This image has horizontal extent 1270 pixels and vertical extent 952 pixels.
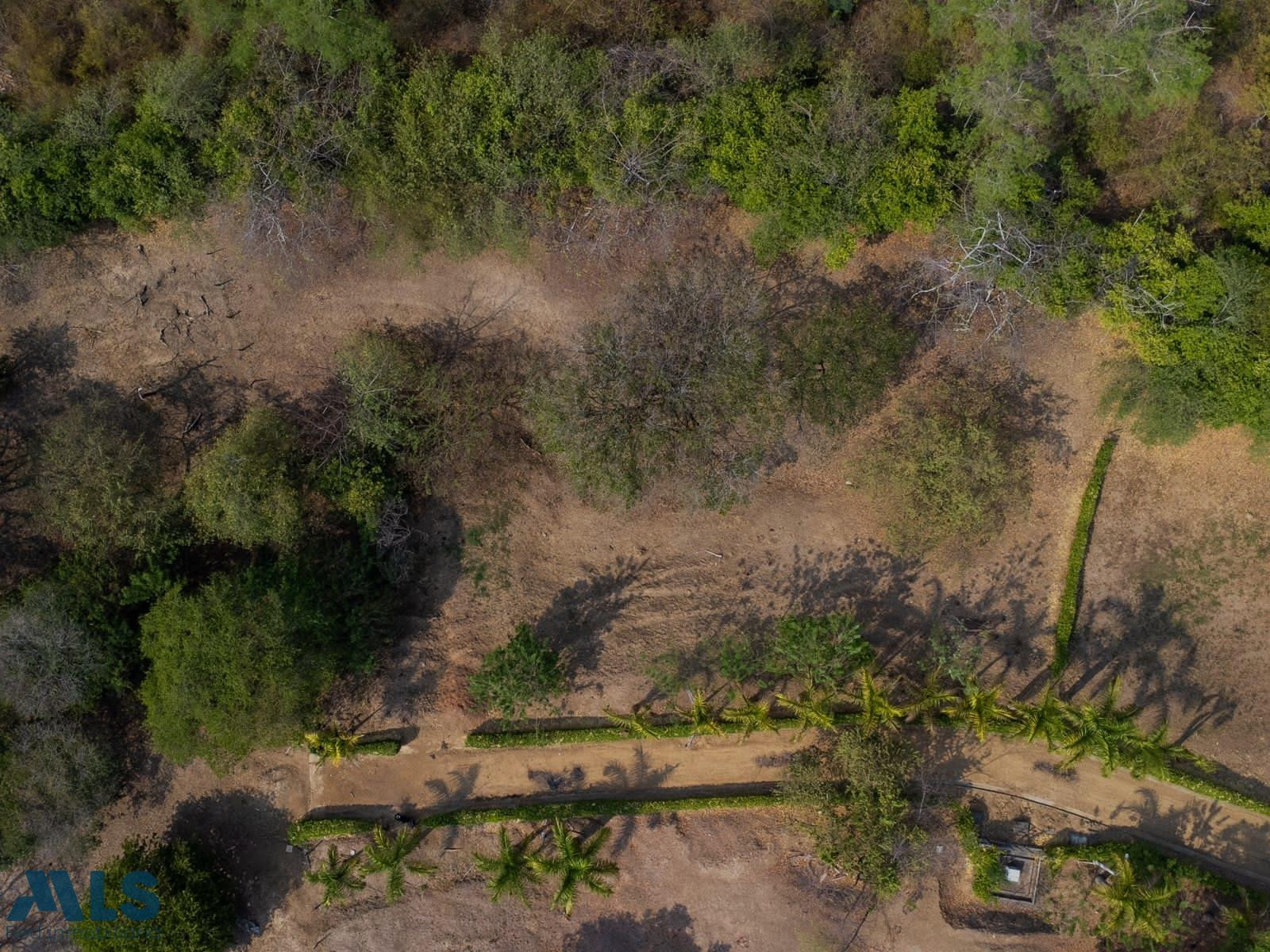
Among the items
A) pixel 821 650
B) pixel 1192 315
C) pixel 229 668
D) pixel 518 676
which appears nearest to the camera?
pixel 229 668

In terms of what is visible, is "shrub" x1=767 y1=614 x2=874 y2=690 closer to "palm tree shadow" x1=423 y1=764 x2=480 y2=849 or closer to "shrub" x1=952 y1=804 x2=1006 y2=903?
"shrub" x1=952 y1=804 x2=1006 y2=903

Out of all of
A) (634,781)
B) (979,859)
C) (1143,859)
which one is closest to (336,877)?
(634,781)

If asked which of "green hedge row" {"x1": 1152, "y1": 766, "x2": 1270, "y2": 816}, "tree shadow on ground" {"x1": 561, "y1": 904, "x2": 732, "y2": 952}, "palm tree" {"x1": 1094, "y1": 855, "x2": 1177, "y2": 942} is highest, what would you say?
"green hedge row" {"x1": 1152, "y1": 766, "x2": 1270, "y2": 816}

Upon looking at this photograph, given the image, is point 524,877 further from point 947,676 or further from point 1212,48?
point 1212,48

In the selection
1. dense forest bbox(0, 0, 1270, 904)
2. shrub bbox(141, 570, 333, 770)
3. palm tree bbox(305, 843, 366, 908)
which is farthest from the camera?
palm tree bbox(305, 843, 366, 908)

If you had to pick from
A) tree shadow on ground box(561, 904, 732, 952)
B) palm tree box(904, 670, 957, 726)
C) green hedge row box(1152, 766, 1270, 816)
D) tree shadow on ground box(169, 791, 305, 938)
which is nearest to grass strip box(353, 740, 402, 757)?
tree shadow on ground box(169, 791, 305, 938)

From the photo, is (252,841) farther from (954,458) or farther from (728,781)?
(954,458)
